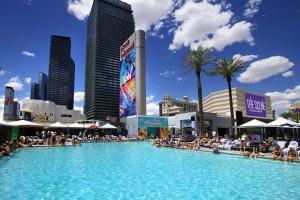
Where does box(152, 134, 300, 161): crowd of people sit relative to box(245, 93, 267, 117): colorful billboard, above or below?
below

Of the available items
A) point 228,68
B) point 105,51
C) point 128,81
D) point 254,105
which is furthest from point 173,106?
point 228,68

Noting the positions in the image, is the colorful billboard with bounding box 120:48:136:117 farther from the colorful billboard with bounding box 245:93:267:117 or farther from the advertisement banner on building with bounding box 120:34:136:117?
the colorful billboard with bounding box 245:93:267:117

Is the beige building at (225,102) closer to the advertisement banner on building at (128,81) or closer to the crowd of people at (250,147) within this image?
the advertisement banner on building at (128,81)

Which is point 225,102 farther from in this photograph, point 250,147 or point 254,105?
point 250,147

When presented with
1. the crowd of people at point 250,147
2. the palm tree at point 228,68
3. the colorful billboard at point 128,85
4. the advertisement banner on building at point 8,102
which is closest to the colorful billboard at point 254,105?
the palm tree at point 228,68

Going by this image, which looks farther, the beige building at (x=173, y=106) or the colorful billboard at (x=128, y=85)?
the beige building at (x=173, y=106)

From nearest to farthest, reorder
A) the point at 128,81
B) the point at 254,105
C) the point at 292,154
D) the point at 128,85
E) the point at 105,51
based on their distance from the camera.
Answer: the point at 292,154
the point at 254,105
the point at 128,85
the point at 128,81
the point at 105,51

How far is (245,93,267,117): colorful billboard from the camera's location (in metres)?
51.7

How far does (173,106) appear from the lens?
16538 cm

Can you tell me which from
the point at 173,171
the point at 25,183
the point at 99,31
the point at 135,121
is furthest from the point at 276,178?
the point at 99,31

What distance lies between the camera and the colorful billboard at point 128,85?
64.6 metres

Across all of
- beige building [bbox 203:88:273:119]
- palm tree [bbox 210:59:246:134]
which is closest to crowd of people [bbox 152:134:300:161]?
palm tree [bbox 210:59:246:134]

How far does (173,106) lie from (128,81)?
3978 inches

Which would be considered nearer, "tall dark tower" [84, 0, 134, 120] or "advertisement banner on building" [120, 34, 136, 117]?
"advertisement banner on building" [120, 34, 136, 117]
